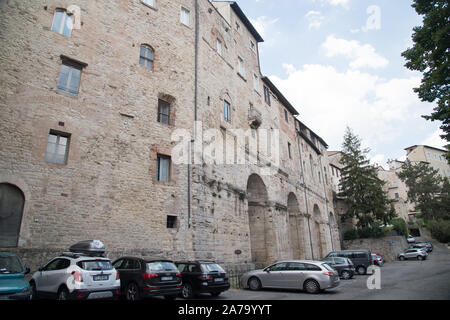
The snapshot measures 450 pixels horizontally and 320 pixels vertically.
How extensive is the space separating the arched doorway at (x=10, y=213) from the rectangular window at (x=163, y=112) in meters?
7.10

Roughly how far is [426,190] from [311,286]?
48.4 m

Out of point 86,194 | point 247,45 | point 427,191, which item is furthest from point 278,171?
point 427,191

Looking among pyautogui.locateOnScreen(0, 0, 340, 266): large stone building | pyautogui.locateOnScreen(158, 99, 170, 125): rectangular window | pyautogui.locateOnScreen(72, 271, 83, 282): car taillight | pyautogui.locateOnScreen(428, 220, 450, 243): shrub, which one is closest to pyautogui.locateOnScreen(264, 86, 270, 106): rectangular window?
pyautogui.locateOnScreen(0, 0, 340, 266): large stone building

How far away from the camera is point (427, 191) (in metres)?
47.5

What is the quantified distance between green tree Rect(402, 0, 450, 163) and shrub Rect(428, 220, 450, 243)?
40.2 metres

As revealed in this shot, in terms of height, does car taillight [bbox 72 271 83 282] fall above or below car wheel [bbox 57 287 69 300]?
above

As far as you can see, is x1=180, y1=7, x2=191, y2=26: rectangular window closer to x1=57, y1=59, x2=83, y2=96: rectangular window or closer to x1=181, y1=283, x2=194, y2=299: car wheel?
x1=57, y1=59, x2=83, y2=96: rectangular window

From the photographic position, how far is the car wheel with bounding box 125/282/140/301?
7.81m

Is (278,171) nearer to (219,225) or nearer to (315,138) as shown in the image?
(219,225)

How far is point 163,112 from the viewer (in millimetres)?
14695

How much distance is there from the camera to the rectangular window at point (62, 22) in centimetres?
1156

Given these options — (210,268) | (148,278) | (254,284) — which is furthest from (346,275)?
(148,278)

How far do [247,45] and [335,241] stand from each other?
27.9 metres

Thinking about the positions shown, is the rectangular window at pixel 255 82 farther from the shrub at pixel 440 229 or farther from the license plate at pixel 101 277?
the shrub at pixel 440 229
